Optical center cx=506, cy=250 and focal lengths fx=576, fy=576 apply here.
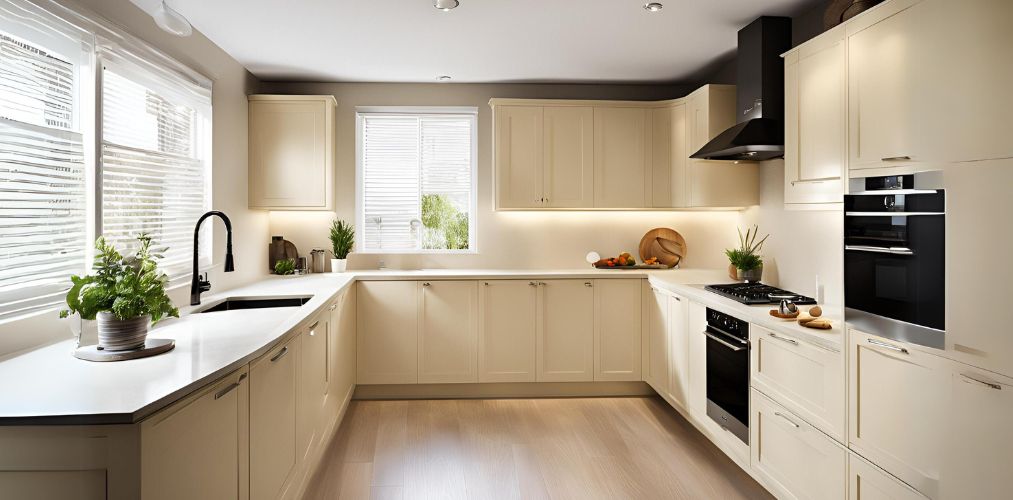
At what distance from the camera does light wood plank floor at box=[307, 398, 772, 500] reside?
2975 millimetres

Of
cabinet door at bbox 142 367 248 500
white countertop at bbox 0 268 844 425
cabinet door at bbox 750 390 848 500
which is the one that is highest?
white countertop at bbox 0 268 844 425

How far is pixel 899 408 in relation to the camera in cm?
195

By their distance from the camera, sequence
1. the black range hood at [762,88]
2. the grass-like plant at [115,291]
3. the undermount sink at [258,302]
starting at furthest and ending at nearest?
the undermount sink at [258,302], the black range hood at [762,88], the grass-like plant at [115,291]

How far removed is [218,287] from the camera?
370 cm

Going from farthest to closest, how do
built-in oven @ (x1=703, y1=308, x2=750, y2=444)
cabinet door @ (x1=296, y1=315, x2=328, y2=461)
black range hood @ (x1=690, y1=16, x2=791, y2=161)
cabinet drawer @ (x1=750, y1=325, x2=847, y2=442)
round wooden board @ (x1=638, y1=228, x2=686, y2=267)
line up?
round wooden board @ (x1=638, y1=228, x2=686, y2=267) < black range hood @ (x1=690, y1=16, x2=791, y2=161) < built-in oven @ (x1=703, y1=308, x2=750, y2=444) < cabinet door @ (x1=296, y1=315, x2=328, y2=461) < cabinet drawer @ (x1=750, y1=325, x2=847, y2=442)

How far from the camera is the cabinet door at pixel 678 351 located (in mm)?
3736

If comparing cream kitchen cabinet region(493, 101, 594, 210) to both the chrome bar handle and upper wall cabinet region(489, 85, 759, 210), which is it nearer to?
upper wall cabinet region(489, 85, 759, 210)

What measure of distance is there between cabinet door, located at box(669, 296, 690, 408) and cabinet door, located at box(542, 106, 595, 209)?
1.22 metres

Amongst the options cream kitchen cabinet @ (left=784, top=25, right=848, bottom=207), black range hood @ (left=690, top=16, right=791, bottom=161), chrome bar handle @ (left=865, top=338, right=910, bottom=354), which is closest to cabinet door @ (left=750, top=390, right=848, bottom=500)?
chrome bar handle @ (left=865, top=338, right=910, bottom=354)

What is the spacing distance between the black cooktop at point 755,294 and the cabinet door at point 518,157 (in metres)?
1.62

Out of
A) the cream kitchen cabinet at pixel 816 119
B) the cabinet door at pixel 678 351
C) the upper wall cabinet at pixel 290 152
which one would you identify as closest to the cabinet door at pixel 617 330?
the cabinet door at pixel 678 351

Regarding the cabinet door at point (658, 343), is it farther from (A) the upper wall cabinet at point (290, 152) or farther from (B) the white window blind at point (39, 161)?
(B) the white window blind at point (39, 161)

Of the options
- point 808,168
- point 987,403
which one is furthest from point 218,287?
point 987,403

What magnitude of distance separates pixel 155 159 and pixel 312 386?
4.80 ft
